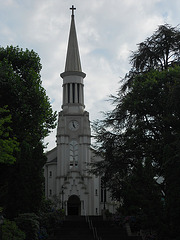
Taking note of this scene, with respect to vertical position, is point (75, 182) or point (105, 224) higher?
point (75, 182)

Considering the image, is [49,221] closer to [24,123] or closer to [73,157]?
[24,123]

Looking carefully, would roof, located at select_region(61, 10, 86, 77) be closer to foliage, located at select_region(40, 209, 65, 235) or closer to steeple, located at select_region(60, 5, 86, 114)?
steeple, located at select_region(60, 5, 86, 114)

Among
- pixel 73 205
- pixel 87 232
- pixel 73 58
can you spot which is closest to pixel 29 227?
pixel 87 232

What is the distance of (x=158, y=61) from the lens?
30.9 m

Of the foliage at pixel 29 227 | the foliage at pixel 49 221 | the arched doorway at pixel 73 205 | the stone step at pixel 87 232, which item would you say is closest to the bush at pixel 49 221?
the foliage at pixel 49 221

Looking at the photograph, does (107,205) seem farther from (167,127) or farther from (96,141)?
(167,127)

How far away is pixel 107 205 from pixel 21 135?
29.5 metres

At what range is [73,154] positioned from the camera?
56188 millimetres

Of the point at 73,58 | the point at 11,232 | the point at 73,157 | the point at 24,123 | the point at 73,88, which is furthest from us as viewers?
the point at 73,58

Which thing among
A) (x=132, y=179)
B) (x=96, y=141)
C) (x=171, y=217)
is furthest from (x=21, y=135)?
(x=171, y=217)

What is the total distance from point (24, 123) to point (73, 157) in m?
25.6

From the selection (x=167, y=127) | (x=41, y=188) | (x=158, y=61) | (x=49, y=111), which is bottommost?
(x=41, y=188)

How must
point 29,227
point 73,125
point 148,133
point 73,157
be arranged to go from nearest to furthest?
point 29,227 < point 148,133 < point 73,157 < point 73,125

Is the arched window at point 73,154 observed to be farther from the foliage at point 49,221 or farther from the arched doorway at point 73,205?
the foliage at point 49,221
